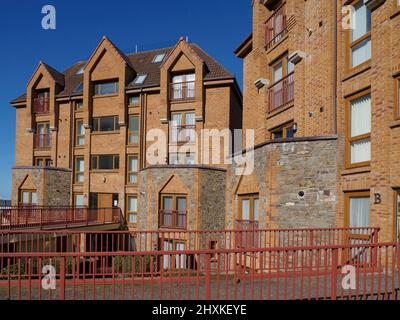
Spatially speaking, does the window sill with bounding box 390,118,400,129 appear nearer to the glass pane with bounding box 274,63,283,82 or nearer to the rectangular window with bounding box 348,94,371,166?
the rectangular window with bounding box 348,94,371,166

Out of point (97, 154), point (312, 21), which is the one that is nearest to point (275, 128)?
point (312, 21)

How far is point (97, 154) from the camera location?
25.0m

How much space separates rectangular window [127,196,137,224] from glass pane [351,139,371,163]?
16361 mm

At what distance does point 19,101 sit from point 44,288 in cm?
2470

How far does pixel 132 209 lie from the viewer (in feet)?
78.1

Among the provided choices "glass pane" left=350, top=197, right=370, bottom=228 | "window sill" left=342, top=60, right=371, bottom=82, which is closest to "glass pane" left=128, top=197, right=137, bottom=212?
"glass pane" left=350, top=197, right=370, bottom=228

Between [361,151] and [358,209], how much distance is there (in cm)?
180

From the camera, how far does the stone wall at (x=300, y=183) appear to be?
1105 cm

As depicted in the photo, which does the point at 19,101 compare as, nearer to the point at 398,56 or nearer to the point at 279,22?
the point at 279,22

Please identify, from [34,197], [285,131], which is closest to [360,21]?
[285,131]

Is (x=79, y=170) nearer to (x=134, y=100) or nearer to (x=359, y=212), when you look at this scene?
(x=134, y=100)

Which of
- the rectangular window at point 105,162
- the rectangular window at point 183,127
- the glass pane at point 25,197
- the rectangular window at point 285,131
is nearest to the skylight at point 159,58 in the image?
the rectangular window at point 183,127

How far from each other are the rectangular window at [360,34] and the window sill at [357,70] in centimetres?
18

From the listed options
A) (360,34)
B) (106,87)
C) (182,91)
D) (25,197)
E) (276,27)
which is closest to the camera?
A: (360,34)
